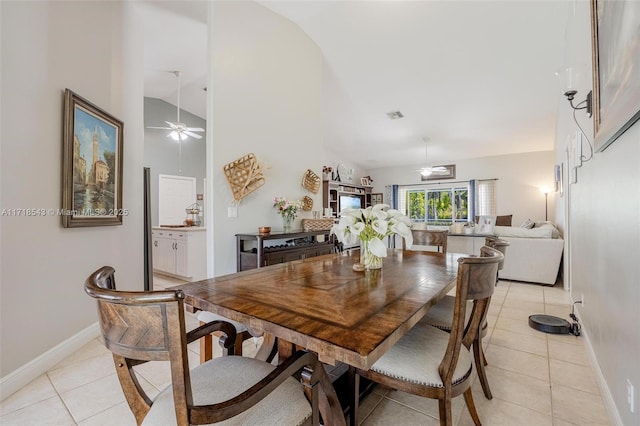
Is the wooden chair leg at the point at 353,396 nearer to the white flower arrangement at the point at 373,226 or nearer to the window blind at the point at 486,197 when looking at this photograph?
the white flower arrangement at the point at 373,226

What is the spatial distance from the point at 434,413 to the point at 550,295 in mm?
3187

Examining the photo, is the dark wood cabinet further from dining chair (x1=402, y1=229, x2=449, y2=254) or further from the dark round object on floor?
the dark round object on floor

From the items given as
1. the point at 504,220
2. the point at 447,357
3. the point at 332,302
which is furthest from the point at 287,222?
the point at 504,220

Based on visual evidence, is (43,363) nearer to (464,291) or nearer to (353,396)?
(353,396)

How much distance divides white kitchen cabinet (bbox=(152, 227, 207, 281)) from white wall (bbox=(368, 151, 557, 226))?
7.06m

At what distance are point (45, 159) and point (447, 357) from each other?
2.75 metres

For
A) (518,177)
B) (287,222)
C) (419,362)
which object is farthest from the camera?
(518,177)

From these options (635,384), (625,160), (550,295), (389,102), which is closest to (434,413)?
(635,384)

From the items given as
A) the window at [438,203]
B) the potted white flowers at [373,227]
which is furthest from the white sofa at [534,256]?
the window at [438,203]

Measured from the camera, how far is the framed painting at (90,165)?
2.20 meters

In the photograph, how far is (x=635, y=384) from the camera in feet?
3.66

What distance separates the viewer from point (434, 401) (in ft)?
5.30

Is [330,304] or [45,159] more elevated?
[45,159]

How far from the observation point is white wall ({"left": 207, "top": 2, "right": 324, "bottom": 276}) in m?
2.92
